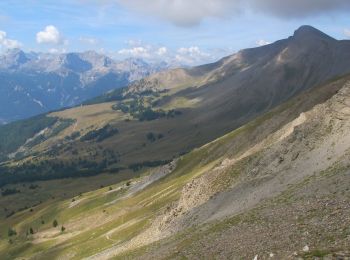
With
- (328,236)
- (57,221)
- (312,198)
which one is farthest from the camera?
(57,221)

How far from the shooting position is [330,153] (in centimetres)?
6575

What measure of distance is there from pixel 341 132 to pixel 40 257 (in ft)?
247

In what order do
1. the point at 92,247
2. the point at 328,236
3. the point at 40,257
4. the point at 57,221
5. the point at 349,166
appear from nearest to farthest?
the point at 328,236 < the point at 349,166 < the point at 92,247 < the point at 40,257 < the point at 57,221

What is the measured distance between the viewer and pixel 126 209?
13775 centimetres

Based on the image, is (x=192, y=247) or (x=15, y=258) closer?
(x=192, y=247)

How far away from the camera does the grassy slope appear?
103562 mm

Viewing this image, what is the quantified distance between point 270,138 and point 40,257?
5960 cm

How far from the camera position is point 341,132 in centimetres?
6988

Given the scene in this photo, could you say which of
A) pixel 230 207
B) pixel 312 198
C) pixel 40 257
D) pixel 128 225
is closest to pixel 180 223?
pixel 230 207

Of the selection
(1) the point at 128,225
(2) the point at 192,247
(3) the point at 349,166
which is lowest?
(1) the point at 128,225

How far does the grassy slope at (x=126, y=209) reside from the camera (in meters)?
104

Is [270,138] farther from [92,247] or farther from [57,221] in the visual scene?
[57,221]

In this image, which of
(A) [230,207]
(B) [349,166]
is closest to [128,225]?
(A) [230,207]

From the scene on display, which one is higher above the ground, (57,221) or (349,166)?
(349,166)
